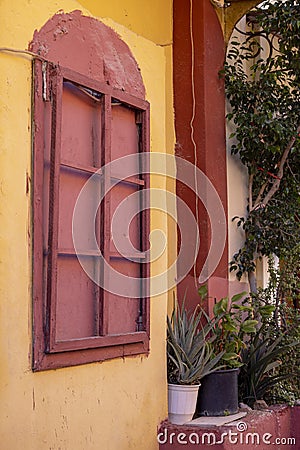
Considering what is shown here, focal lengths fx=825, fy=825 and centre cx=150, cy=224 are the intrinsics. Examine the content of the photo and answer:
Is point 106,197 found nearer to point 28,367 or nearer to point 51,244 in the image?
point 51,244

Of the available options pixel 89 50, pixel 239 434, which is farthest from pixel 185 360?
pixel 89 50

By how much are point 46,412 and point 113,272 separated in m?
0.98

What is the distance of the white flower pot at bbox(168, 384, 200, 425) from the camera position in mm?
5281

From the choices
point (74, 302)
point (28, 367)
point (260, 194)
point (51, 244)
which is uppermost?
point (260, 194)

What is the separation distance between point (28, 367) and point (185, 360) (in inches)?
67.9

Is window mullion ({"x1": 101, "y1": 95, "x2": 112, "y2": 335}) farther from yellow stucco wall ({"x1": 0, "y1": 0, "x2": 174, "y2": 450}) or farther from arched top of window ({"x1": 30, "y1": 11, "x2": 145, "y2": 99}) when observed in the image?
yellow stucco wall ({"x1": 0, "y1": 0, "x2": 174, "y2": 450})

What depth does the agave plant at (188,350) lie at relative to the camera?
5.39 metres

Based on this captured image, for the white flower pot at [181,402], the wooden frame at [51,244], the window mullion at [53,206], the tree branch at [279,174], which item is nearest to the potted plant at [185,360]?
the white flower pot at [181,402]

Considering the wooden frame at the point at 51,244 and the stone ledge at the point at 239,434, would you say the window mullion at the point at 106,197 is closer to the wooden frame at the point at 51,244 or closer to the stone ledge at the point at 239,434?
the wooden frame at the point at 51,244

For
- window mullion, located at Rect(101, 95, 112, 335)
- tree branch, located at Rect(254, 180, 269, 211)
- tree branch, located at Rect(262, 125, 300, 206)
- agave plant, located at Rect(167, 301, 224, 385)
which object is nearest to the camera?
window mullion, located at Rect(101, 95, 112, 335)

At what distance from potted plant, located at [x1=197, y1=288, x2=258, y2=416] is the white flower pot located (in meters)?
0.22

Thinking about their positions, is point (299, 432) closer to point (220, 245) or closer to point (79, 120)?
point (220, 245)

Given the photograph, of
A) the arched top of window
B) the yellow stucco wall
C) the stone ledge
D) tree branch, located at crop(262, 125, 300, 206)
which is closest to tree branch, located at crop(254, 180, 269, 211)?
tree branch, located at crop(262, 125, 300, 206)

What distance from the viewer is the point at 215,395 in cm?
552
